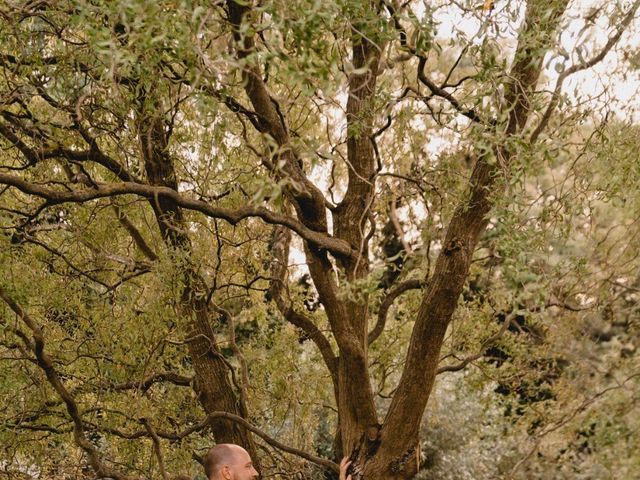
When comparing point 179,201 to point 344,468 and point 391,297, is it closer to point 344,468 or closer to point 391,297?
point 344,468

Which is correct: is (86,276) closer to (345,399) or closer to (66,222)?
(66,222)

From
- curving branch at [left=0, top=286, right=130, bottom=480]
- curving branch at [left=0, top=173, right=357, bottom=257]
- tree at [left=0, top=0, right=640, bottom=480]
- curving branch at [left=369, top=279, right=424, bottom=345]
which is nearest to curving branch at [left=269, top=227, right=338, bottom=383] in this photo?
tree at [left=0, top=0, right=640, bottom=480]

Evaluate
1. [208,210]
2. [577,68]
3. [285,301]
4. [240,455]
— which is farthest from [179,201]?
[577,68]

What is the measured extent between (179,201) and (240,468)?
1926mm

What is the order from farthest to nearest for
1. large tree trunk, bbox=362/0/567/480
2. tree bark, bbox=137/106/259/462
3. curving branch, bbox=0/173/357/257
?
tree bark, bbox=137/106/259/462 < large tree trunk, bbox=362/0/567/480 < curving branch, bbox=0/173/357/257

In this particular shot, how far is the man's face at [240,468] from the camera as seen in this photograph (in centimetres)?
529

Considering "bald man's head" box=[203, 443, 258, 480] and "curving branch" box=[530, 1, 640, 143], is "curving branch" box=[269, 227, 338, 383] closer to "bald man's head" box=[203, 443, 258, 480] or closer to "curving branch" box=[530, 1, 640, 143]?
"bald man's head" box=[203, 443, 258, 480]

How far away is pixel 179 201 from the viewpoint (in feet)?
19.7

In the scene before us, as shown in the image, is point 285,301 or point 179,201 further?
point 285,301

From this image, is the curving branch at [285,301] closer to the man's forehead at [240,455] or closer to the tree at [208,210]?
the tree at [208,210]

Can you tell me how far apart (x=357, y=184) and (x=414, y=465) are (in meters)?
2.42

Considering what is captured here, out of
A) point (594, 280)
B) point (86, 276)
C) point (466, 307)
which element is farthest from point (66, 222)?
point (594, 280)

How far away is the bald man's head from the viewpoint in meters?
5.28

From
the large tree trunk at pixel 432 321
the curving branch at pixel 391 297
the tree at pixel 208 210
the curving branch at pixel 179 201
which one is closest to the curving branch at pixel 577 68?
the tree at pixel 208 210
